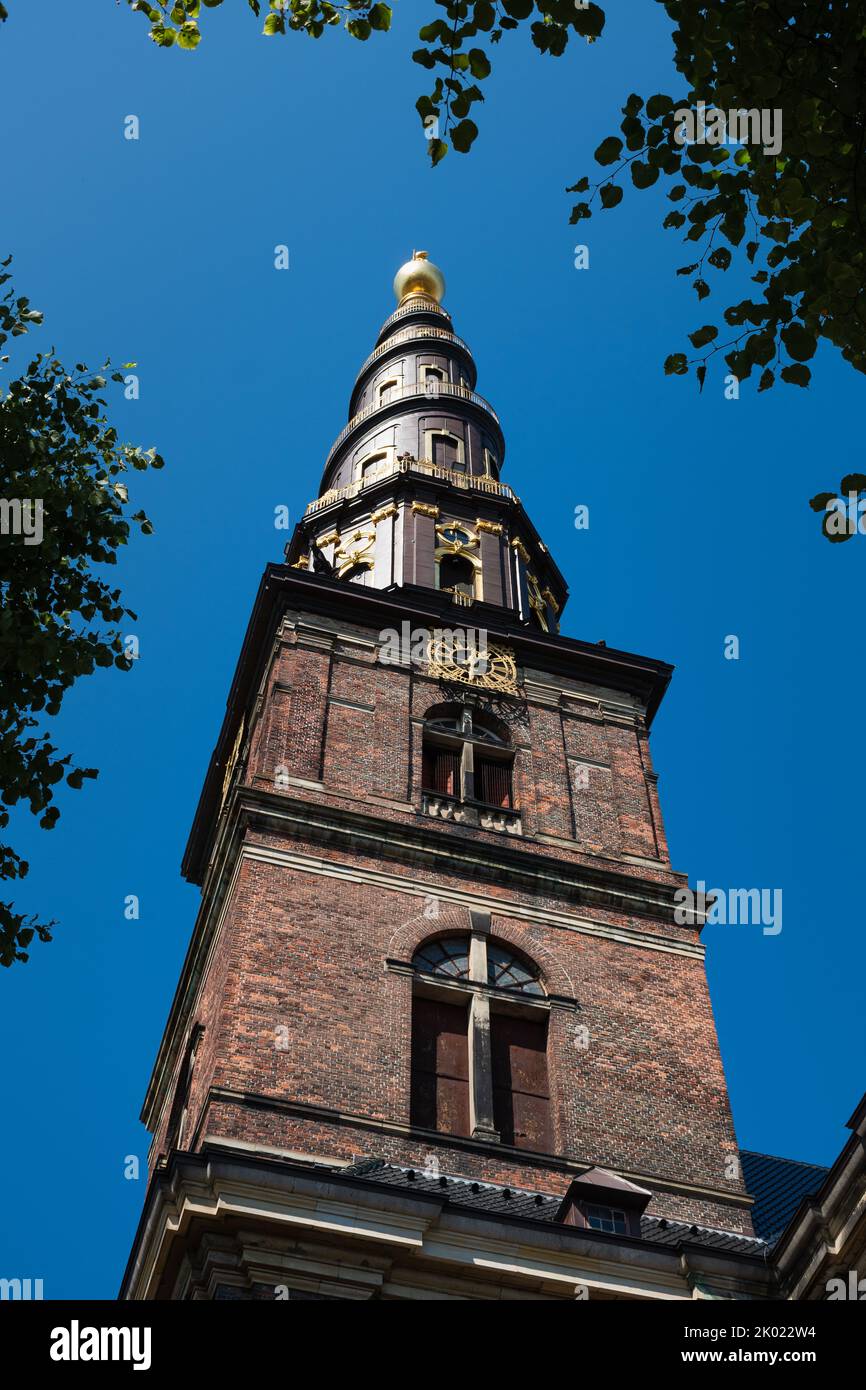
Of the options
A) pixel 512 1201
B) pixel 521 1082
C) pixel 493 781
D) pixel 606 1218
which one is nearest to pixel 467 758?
pixel 493 781

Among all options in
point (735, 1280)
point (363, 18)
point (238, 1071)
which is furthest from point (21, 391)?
point (735, 1280)

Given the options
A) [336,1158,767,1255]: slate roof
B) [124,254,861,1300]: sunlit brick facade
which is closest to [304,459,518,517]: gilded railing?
[124,254,861,1300]: sunlit brick facade

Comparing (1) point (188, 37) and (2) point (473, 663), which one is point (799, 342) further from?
(2) point (473, 663)

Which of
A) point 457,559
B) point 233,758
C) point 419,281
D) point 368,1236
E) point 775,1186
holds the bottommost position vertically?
point 368,1236

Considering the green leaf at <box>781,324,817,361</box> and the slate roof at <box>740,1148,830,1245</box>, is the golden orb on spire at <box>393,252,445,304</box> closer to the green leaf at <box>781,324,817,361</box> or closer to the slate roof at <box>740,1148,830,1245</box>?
the slate roof at <box>740,1148,830,1245</box>

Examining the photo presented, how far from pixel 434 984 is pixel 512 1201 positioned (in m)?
3.80

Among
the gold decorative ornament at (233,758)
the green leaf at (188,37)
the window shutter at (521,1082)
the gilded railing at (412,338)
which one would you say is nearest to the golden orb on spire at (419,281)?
the gilded railing at (412,338)

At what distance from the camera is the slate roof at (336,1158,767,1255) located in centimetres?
1883

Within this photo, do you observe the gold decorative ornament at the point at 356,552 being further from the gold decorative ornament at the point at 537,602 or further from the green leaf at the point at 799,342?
the green leaf at the point at 799,342

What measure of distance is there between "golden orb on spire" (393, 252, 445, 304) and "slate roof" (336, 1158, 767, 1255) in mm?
35958

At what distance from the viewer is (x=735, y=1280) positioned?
18.5 m

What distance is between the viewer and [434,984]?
22422 millimetres

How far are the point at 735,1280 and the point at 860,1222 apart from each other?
290cm
